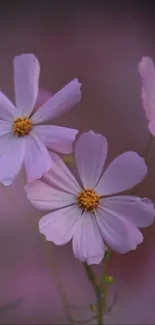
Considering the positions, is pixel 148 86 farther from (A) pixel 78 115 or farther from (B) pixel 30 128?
(A) pixel 78 115

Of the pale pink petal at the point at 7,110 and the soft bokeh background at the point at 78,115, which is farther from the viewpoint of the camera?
the soft bokeh background at the point at 78,115

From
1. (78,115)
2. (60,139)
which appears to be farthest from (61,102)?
(78,115)

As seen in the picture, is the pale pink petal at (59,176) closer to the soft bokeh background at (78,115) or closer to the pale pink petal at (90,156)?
the pale pink petal at (90,156)

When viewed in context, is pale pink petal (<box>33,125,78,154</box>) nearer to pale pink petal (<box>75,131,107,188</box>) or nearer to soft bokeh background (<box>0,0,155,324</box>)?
pale pink petal (<box>75,131,107,188</box>)

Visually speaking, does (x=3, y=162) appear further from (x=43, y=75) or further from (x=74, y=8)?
(x=74, y=8)

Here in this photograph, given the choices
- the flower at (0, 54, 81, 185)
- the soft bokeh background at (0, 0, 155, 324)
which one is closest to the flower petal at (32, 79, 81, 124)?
the flower at (0, 54, 81, 185)

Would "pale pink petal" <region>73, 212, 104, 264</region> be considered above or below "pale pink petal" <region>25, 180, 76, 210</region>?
below

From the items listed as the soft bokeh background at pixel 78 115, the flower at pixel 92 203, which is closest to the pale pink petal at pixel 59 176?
the flower at pixel 92 203

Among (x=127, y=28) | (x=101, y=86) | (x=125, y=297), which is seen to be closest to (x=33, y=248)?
(x=125, y=297)
